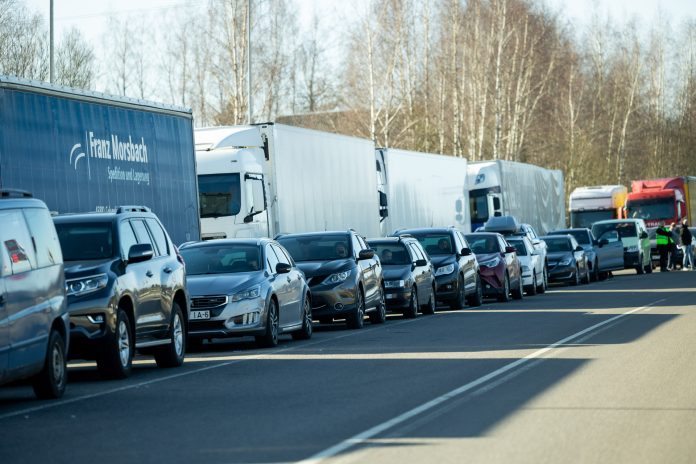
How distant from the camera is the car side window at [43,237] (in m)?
12.9

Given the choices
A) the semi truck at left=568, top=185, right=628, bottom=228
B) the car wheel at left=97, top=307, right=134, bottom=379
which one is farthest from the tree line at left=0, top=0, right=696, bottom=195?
the car wheel at left=97, top=307, right=134, bottom=379

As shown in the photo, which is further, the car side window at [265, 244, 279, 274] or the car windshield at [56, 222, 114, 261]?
the car side window at [265, 244, 279, 274]

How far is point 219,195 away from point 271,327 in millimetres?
8407

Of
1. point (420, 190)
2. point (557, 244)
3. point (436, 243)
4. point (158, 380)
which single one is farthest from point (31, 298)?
point (557, 244)

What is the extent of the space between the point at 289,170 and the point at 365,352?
1177 centimetres

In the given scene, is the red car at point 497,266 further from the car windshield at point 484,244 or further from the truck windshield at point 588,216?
the truck windshield at point 588,216

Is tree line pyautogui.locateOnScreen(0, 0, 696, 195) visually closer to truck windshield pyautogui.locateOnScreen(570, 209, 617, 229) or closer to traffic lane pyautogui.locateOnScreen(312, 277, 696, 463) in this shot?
truck windshield pyautogui.locateOnScreen(570, 209, 617, 229)

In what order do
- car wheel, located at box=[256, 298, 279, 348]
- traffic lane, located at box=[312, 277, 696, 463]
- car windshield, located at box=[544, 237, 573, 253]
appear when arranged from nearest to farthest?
traffic lane, located at box=[312, 277, 696, 463] → car wheel, located at box=[256, 298, 279, 348] → car windshield, located at box=[544, 237, 573, 253]

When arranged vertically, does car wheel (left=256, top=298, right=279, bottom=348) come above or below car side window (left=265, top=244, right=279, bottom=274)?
below

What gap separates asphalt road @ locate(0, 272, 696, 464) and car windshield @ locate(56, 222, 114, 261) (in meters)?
1.32

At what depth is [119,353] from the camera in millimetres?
15008

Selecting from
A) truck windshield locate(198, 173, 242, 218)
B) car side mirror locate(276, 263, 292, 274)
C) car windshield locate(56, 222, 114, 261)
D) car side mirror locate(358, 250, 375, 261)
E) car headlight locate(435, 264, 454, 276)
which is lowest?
car headlight locate(435, 264, 454, 276)

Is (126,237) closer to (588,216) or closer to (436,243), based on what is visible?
(436,243)

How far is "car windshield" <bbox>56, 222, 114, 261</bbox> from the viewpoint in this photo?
51.2 ft
